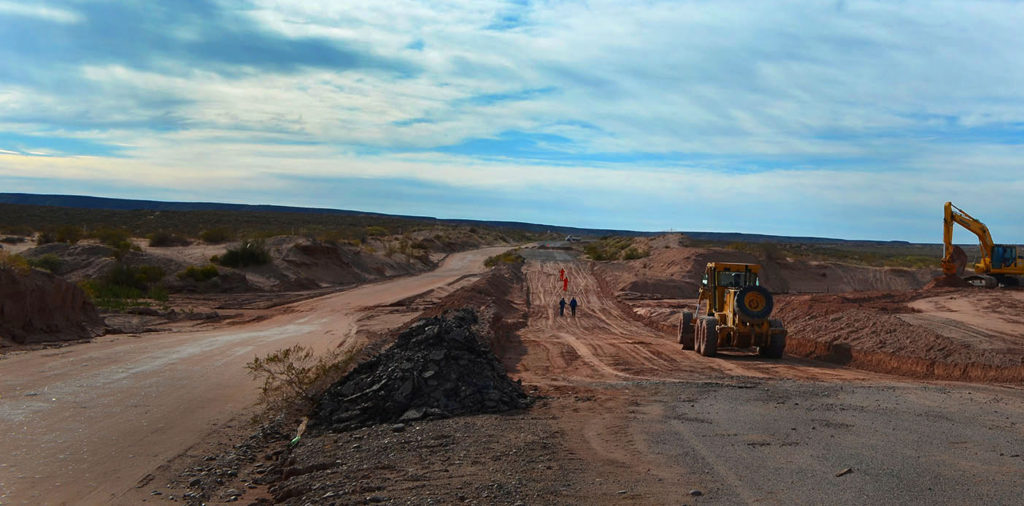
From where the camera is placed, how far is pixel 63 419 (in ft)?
40.8

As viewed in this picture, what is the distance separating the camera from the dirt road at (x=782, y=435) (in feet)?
25.7

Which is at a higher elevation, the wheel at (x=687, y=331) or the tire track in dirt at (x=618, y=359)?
the wheel at (x=687, y=331)

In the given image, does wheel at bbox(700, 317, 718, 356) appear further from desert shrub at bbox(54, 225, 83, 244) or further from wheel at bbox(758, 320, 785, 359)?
desert shrub at bbox(54, 225, 83, 244)

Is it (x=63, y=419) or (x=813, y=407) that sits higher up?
(x=813, y=407)

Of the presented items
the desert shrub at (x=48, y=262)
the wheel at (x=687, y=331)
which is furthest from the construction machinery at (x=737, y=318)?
the desert shrub at (x=48, y=262)

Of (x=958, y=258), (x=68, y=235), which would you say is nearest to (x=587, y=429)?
(x=958, y=258)

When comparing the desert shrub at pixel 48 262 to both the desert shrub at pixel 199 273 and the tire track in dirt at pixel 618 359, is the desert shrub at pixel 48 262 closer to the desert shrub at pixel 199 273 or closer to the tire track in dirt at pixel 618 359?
the desert shrub at pixel 199 273

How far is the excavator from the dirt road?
2266 centimetres

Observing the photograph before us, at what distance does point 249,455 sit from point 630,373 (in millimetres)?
9742

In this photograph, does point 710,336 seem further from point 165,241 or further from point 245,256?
point 165,241

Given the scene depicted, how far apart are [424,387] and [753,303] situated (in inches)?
470

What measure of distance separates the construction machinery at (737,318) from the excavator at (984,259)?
20.4 m

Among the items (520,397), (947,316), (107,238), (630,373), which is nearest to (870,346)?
(947,316)

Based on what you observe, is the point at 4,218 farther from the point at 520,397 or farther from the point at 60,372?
the point at 520,397
